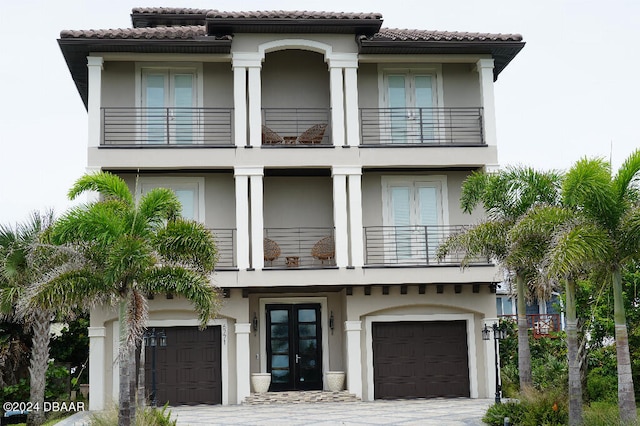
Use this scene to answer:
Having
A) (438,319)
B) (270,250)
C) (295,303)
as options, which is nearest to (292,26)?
(270,250)

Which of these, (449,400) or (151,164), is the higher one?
(151,164)

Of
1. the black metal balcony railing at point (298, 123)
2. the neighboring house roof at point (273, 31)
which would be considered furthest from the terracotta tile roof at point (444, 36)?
the black metal balcony railing at point (298, 123)

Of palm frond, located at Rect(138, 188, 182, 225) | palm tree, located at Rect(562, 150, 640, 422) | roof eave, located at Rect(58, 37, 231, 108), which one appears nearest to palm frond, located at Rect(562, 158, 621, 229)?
palm tree, located at Rect(562, 150, 640, 422)

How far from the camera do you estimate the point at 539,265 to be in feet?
57.3

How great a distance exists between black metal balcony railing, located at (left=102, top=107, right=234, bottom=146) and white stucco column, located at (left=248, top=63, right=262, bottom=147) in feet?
3.26

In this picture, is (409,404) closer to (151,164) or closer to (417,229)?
(417,229)

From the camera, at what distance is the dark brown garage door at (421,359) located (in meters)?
23.3

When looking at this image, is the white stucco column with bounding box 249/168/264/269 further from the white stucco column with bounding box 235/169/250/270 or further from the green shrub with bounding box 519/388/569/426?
the green shrub with bounding box 519/388/569/426

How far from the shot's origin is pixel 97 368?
2200 centimetres

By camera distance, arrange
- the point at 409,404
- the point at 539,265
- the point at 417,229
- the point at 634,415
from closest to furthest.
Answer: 1. the point at 634,415
2. the point at 539,265
3. the point at 409,404
4. the point at 417,229

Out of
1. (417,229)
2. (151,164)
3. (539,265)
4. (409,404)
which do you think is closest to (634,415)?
(539,265)

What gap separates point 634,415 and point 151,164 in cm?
1345

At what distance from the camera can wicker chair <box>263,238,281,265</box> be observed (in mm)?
23016

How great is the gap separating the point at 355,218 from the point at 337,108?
307 centimetres
